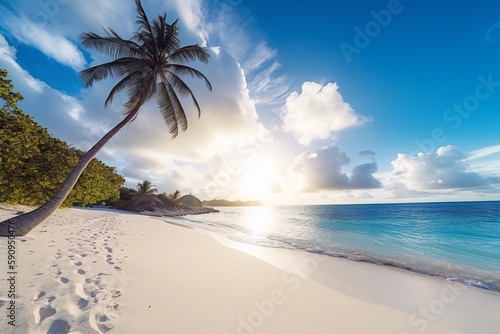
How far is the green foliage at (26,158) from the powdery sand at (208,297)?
206 inches

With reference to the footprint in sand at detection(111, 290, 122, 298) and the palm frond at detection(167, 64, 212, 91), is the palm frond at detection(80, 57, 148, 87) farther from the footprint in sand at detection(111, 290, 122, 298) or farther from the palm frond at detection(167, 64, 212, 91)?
the footprint in sand at detection(111, 290, 122, 298)

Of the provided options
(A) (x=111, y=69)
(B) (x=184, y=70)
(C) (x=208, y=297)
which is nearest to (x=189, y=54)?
(B) (x=184, y=70)

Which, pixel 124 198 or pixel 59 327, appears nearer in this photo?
pixel 59 327

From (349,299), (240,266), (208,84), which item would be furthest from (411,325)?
(208,84)

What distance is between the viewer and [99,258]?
14.9 ft

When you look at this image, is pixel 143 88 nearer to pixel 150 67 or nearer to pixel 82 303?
pixel 150 67

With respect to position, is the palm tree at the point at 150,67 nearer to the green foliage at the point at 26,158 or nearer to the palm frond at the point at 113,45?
the palm frond at the point at 113,45

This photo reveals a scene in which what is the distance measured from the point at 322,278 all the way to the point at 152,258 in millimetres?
4625

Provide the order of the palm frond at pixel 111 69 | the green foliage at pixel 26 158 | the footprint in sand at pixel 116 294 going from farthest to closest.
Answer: the palm frond at pixel 111 69
the green foliage at pixel 26 158
the footprint in sand at pixel 116 294

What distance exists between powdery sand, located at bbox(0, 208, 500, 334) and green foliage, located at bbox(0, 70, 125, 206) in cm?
523

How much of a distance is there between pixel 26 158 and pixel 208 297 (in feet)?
41.8

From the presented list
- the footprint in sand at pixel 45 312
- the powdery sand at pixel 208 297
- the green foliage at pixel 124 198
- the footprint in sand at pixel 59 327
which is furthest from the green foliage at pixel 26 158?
the green foliage at pixel 124 198

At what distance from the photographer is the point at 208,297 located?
3404mm

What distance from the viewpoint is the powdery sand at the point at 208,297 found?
2.54 metres
